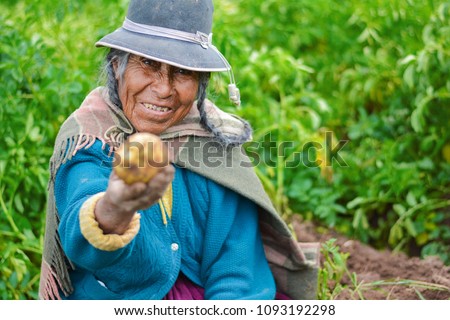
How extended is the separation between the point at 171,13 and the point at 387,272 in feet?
4.93

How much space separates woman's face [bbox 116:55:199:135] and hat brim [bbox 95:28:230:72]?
55 mm

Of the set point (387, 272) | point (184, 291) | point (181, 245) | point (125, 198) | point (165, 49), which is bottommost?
point (387, 272)

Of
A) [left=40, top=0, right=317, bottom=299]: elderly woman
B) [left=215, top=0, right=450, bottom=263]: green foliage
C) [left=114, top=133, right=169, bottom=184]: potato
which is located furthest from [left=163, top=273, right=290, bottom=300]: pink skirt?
[left=215, top=0, right=450, bottom=263]: green foliage

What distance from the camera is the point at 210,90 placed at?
244 cm

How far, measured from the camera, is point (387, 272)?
116 inches

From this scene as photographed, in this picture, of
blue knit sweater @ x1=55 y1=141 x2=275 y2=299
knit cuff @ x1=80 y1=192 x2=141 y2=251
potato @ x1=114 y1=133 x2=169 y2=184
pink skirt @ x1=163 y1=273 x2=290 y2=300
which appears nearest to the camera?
potato @ x1=114 y1=133 x2=169 y2=184

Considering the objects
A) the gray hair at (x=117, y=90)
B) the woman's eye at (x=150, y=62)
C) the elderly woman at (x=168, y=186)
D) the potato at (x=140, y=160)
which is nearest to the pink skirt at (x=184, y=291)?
the elderly woman at (x=168, y=186)

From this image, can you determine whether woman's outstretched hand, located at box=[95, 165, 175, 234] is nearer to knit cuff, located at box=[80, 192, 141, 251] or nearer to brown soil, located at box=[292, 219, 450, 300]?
knit cuff, located at box=[80, 192, 141, 251]

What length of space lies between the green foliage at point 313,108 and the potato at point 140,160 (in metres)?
1.30

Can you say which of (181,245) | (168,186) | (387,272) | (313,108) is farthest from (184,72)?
(313,108)

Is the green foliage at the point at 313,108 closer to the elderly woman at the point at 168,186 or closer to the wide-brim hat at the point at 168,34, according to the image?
the elderly woman at the point at 168,186

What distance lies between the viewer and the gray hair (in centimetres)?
205

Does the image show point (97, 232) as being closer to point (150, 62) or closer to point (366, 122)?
point (150, 62)
